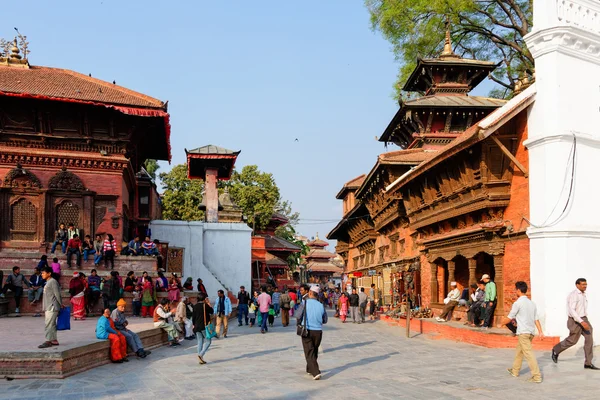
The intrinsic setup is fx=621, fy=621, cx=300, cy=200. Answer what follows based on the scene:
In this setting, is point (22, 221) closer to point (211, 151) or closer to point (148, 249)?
point (148, 249)

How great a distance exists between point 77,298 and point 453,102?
18.1m

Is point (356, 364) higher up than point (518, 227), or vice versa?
point (518, 227)

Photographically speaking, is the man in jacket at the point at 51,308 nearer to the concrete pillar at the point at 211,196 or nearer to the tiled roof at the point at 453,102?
the tiled roof at the point at 453,102

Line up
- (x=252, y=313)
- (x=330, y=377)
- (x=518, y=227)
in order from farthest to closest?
(x=252, y=313) < (x=518, y=227) < (x=330, y=377)

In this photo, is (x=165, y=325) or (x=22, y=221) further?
(x=22, y=221)

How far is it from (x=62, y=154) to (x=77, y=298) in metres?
7.22

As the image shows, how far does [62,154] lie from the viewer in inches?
880

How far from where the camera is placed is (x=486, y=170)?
14.8 meters

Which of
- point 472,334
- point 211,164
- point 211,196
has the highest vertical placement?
point 211,164

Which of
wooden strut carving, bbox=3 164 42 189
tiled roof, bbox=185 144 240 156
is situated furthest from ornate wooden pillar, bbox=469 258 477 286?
tiled roof, bbox=185 144 240 156

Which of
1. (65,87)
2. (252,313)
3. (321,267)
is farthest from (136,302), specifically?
Answer: (321,267)

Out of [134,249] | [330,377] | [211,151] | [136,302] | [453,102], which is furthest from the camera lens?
[211,151]

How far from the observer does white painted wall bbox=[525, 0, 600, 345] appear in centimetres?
1287

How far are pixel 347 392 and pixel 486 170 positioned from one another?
308 inches
